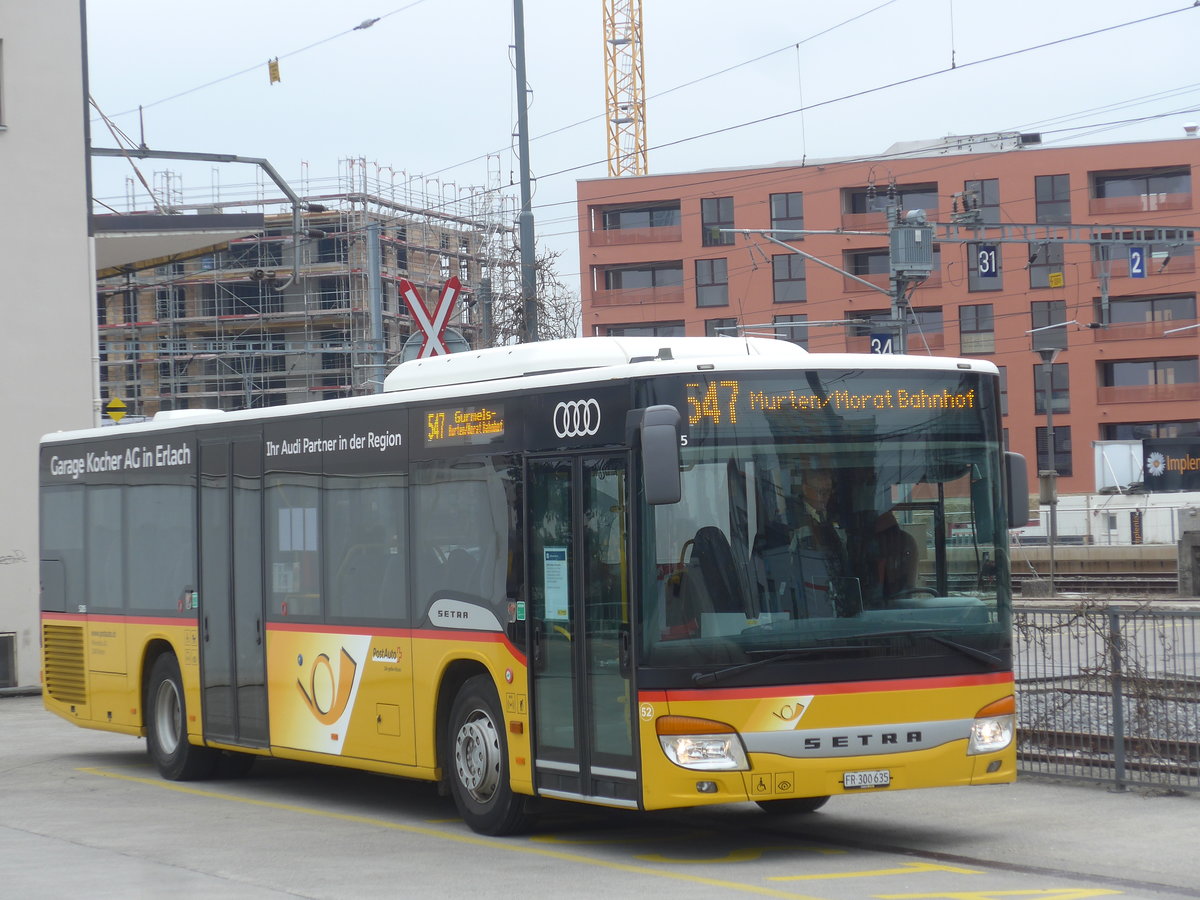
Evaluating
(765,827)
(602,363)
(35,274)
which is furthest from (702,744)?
(35,274)

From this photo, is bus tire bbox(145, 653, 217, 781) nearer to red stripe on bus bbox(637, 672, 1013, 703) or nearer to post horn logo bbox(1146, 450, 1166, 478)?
red stripe on bus bbox(637, 672, 1013, 703)

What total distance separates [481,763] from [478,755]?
55mm

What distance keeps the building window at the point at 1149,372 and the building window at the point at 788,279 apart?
40.9 feet

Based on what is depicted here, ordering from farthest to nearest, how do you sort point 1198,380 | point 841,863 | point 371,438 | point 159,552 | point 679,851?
1. point 1198,380
2. point 159,552
3. point 371,438
4. point 679,851
5. point 841,863

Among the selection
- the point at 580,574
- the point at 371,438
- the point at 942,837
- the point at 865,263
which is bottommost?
the point at 942,837

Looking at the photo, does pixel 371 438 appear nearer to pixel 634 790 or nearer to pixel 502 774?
pixel 502 774

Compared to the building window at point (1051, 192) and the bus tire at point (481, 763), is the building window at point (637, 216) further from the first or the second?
the bus tire at point (481, 763)

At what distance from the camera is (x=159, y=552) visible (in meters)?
15.0

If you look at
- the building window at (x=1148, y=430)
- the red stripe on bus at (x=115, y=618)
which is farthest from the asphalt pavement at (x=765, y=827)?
the building window at (x=1148, y=430)

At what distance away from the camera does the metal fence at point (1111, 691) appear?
38.8 ft

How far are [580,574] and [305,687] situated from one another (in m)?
3.46

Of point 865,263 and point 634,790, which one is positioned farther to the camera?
point 865,263

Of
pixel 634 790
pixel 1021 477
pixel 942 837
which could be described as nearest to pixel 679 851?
pixel 634 790

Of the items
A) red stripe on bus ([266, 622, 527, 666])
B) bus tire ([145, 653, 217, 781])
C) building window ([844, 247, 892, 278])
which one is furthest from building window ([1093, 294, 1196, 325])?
red stripe on bus ([266, 622, 527, 666])
